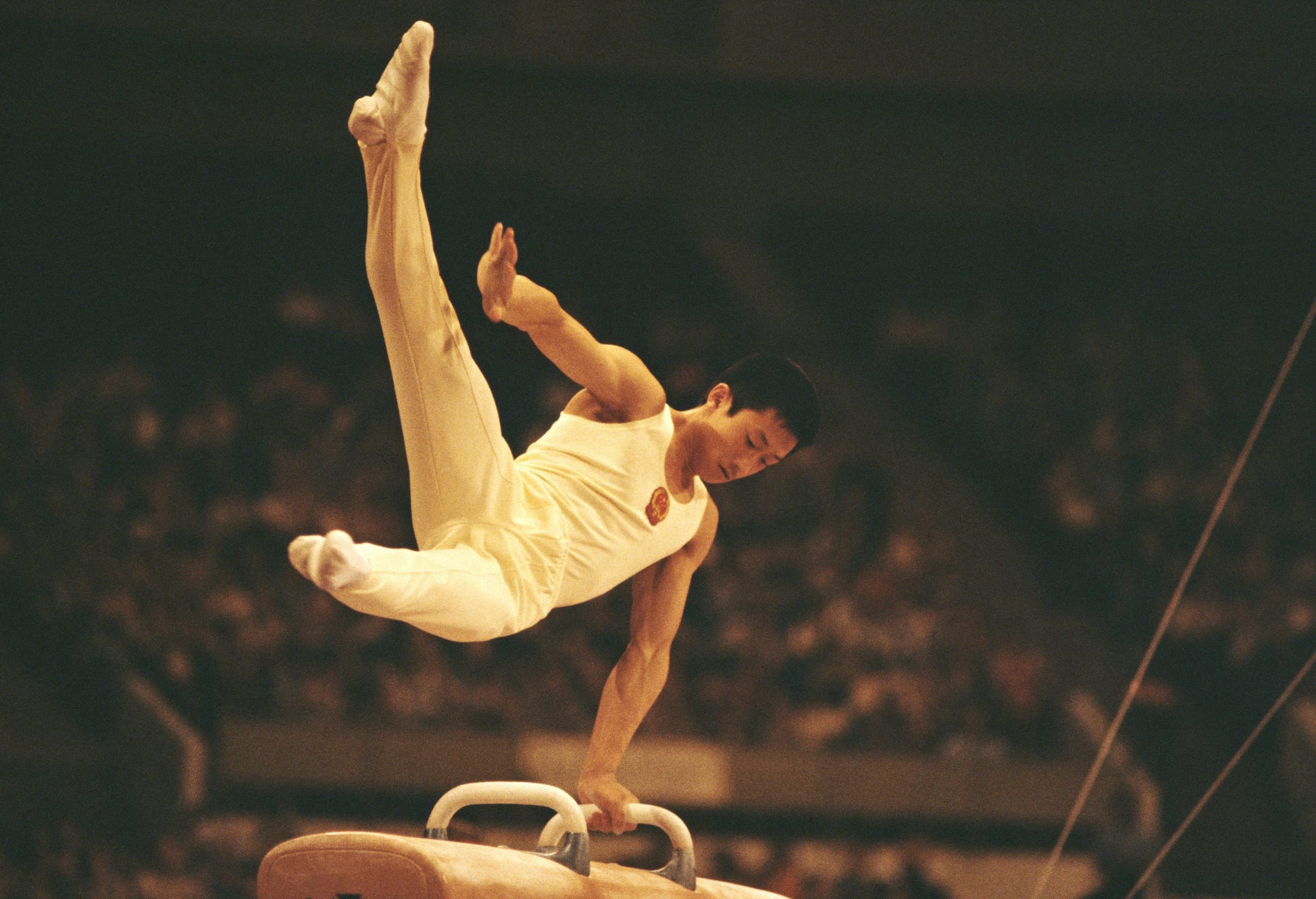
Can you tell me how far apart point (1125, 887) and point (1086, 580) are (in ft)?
13.5

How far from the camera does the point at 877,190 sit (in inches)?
428

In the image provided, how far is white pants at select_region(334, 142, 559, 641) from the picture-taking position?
275cm

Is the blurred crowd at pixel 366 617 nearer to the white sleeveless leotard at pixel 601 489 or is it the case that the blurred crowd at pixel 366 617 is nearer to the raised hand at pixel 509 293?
the white sleeveless leotard at pixel 601 489

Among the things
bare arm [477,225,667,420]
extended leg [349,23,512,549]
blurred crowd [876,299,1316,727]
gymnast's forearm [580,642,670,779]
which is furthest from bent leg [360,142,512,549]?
blurred crowd [876,299,1316,727]

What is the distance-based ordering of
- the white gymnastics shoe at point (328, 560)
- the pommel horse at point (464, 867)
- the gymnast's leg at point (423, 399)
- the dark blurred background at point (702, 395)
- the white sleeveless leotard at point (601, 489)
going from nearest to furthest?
the white gymnastics shoe at point (328, 560), the pommel horse at point (464, 867), the gymnast's leg at point (423, 399), the white sleeveless leotard at point (601, 489), the dark blurred background at point (702, 395)

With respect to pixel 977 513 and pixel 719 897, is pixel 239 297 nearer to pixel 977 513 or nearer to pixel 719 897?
pixel 977 513

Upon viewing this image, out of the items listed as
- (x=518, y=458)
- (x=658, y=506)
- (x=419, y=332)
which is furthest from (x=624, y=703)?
(x=419, y=332)

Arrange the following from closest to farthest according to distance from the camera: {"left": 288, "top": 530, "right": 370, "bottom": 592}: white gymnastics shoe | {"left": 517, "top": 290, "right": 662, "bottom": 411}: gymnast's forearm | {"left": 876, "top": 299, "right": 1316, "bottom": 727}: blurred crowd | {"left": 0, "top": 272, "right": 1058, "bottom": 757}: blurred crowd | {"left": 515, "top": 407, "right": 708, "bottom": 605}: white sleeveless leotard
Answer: {"left": 288, "top": 530, "right": 370, "bottom": 592}: white gymnastics shoe < {"left": 517, "top": 290, "right": 662, "bottom": 411}: gymnast's forearm < {"left": 515, "top": 407, "right": 708, "bottom": 605}: white sleeveless leotard < {"left": 0, "top": 272, "right": 1058, "bottom": 757}: blurred crowd < {"left": 876, "top": 299, "right": 1316, "bottom": 727}: blurred crowd

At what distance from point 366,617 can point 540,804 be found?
6.25 meters

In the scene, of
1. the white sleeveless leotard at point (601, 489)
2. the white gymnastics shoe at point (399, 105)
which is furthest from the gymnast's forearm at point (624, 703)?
the white gymnastics shoe at point (399, 105)

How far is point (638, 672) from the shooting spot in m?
3.46

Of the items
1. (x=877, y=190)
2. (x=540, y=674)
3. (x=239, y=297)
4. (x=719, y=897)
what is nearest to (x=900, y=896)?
(x=540, y=674)

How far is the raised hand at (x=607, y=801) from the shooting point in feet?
10.8

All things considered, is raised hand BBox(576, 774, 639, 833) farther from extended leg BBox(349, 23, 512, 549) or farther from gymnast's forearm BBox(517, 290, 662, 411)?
gymnast's forearm BBox(517, 290, 662, 411)
